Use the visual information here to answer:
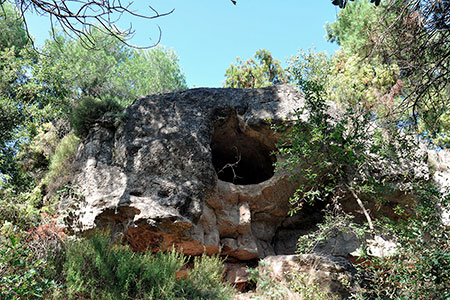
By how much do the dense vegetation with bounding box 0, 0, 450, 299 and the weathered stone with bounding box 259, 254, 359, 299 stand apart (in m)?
0.25

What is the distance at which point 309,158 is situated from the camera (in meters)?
6.60

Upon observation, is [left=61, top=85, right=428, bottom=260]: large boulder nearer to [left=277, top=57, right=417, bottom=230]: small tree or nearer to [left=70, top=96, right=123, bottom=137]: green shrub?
[left=70, top=96, right=123, bottom=137]: green shrub

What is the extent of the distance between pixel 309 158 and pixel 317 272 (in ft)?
6.74

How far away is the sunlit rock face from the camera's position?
6418 millimetres

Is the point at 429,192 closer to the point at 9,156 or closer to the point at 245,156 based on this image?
the point at 245,156

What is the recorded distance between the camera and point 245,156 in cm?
946

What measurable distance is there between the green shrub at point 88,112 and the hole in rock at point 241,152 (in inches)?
95.3

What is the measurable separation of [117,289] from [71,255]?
858 millimetres

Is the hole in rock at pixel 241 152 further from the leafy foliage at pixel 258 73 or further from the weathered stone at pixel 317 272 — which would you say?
the leafy foliage at pixel 258 73

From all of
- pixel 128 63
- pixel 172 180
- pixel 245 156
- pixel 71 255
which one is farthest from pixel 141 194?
pixel 128 63

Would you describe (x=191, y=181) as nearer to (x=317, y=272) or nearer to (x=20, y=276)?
(x=317, y=272)

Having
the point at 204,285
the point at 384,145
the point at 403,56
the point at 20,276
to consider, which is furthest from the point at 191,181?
the point at 403,56

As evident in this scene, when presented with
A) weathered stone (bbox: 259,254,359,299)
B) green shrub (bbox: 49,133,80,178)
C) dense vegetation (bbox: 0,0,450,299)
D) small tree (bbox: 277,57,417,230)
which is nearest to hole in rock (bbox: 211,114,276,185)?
dense vegetation (bbox: 0,0,450,299)

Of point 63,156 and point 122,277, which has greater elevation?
point 63,156
